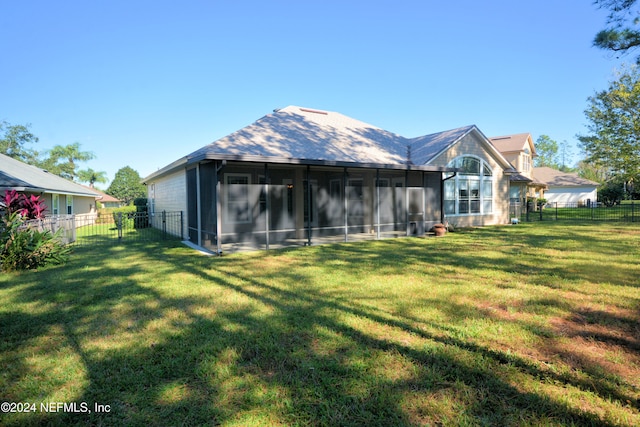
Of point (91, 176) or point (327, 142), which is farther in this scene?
point (91, 176)

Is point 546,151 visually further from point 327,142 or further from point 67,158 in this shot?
point 67,158

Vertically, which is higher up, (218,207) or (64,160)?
(64,160)

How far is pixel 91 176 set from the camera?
83.8 metres

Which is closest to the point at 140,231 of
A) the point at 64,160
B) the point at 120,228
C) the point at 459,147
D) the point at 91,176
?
the point at 120,228

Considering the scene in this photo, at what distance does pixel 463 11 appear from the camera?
13.3 m

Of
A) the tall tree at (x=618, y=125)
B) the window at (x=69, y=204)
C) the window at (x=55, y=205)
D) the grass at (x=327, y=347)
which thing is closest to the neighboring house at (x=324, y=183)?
the grass at (x=327, y=347)

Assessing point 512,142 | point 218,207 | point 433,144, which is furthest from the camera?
point 512,142

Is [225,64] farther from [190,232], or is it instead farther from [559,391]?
[559,391]

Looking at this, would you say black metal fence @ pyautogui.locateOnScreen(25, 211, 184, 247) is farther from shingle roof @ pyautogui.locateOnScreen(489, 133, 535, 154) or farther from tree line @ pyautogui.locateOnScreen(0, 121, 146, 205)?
tree line @ pyautogui.locateOnScreen(0, 121, 146, 205)

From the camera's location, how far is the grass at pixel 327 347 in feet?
8.03

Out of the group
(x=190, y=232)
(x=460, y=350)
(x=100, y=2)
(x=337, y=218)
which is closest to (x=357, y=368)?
(x=460, y=350)

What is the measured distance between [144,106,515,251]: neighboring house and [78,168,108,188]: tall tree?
77.4 meters

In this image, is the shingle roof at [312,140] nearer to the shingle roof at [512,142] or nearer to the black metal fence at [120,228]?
the black metal fence at [120,228]

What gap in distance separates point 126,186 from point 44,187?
2788 inches
